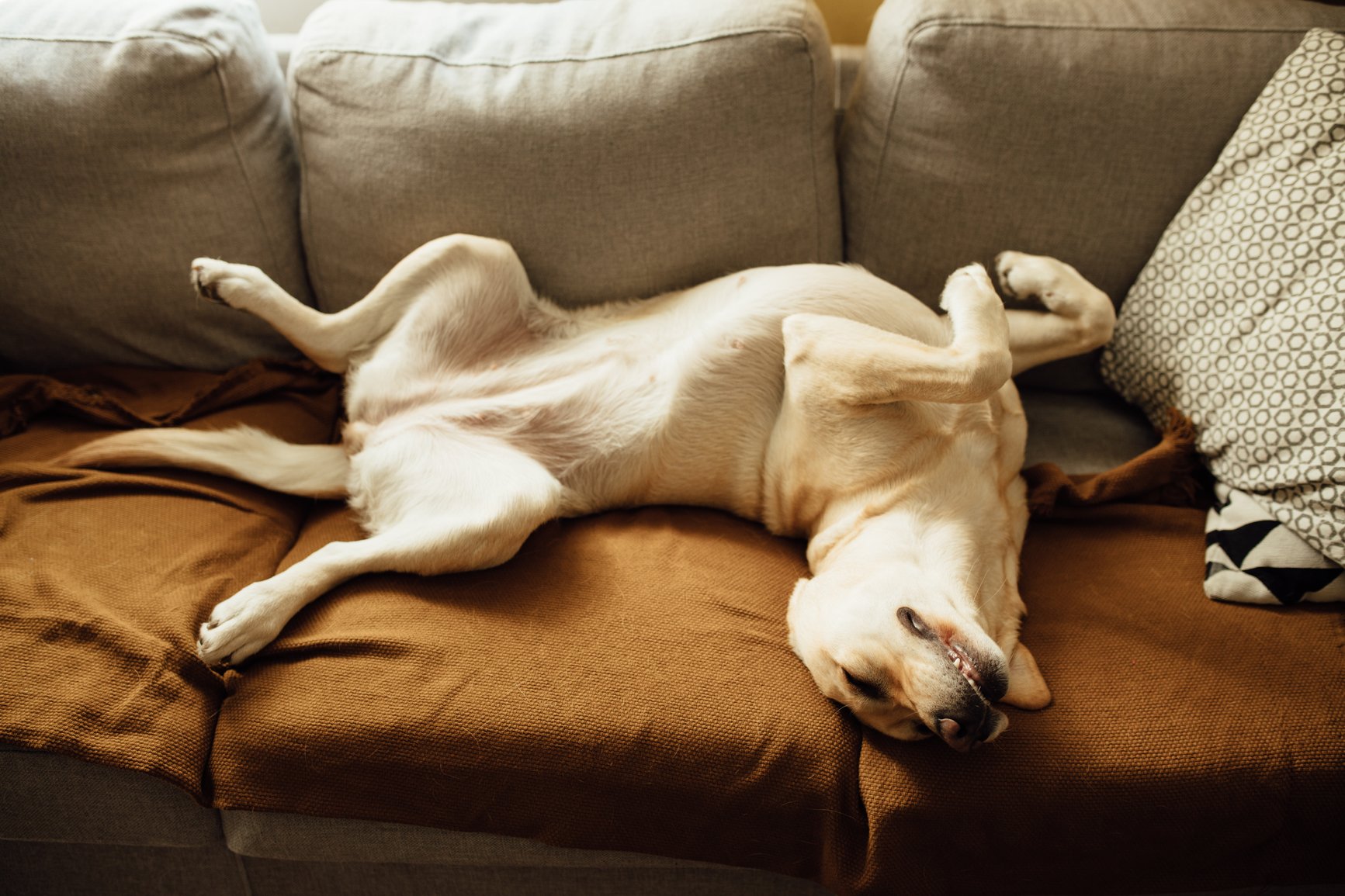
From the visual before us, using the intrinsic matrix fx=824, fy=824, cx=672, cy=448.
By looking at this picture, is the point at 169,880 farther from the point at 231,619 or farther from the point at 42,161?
the point at 42,161

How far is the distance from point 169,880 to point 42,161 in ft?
4.98

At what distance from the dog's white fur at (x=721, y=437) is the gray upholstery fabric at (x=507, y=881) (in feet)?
1.44

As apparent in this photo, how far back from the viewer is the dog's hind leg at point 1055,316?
5.99ft

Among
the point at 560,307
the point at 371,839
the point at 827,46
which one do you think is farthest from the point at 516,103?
the point at 371,839

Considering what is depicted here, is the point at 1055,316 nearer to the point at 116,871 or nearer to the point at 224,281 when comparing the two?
the point at 224,281

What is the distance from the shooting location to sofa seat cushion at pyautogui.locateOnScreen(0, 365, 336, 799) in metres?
1.32

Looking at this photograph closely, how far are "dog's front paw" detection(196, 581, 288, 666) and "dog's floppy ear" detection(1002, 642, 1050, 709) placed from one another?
1278mm

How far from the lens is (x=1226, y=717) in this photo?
1.39 metres

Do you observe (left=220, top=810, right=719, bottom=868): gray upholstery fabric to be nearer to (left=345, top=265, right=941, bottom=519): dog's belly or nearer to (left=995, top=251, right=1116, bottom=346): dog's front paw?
(left=345, top=265, right=941, bottom=519): dog's belly

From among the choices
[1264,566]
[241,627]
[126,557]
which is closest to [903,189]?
[1264,566]

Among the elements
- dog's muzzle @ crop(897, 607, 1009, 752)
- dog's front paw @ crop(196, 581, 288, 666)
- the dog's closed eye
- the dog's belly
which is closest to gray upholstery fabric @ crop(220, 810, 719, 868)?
dog's front paw @ crop(196, 581, 288, 666)

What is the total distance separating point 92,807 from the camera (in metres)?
1.37

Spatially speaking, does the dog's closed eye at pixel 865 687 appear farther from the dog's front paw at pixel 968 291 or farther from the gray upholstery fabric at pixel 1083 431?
the gray upholstery fabric at pixel 1083 431

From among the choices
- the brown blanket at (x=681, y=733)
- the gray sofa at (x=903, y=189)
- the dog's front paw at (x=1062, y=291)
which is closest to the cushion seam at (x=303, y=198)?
the gray sofa at (x=903, y=189)
